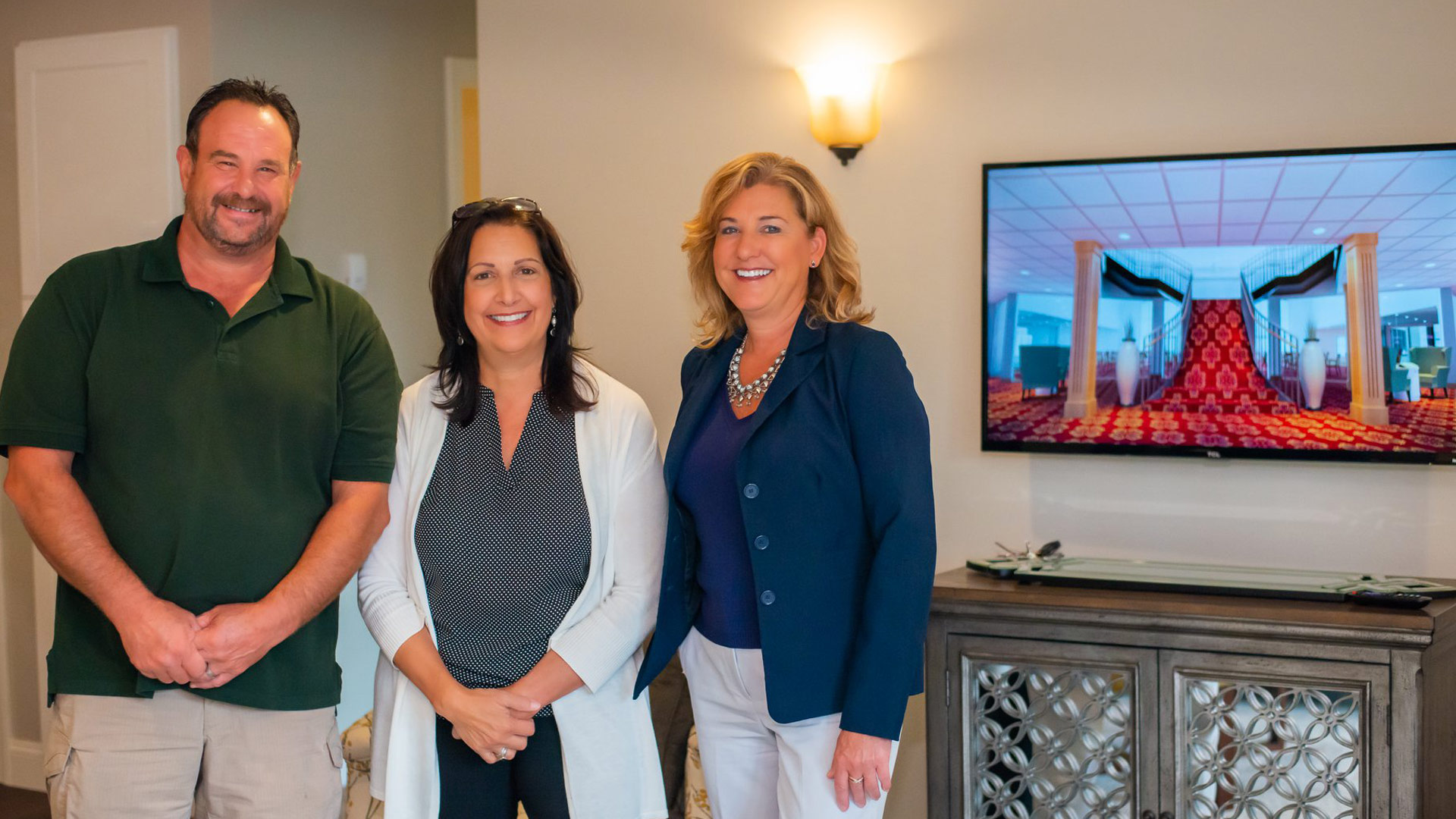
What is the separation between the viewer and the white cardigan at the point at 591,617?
195 centimetres

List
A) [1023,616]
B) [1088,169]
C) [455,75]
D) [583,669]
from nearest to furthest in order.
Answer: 1. [583,669]
2. [1023,616]
3. [1088,169]
4. [455,75]

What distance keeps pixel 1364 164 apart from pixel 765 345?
175 cm

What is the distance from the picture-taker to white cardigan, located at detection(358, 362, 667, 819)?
6.39 feet

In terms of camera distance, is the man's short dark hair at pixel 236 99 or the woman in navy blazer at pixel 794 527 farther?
the man's short dark hair at pixel 236 99

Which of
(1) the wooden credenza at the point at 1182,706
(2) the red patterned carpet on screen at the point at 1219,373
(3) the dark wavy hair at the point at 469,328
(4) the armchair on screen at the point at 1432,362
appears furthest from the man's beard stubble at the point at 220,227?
(4) the armchair on screen at the point at 1432,362

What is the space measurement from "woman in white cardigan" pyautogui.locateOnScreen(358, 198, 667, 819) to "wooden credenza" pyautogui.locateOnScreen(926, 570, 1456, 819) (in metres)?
1.02

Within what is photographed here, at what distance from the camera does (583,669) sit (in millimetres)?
1926

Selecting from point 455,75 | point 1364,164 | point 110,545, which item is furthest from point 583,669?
point 455,75

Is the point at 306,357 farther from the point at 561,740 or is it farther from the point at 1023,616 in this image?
the point at 1023,616

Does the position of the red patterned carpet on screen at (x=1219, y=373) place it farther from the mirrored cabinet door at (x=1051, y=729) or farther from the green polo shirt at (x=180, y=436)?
the green polo shirt at (x=180, y=436)

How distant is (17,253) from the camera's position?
13.5 ft

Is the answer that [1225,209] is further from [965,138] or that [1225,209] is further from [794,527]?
[794,527]
